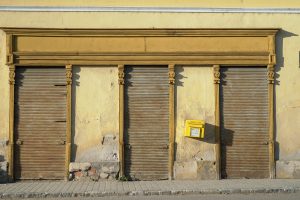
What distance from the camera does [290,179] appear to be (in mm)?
12953

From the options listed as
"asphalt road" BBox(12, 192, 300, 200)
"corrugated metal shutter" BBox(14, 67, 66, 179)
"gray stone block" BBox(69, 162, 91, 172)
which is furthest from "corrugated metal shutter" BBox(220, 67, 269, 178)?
"corrugated metal shutter" BBox(14, 67, 66, 179)

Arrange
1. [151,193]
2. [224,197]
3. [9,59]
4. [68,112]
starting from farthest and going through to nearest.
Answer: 1. [68,112]
2. [9,59]
3. [151,193]
4. [224,197]

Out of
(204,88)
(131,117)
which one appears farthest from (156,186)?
(204,88)

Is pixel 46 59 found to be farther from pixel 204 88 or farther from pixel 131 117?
pixel 204 88

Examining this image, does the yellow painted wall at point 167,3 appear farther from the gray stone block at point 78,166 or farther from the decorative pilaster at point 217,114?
the gray stone block at point 78,166

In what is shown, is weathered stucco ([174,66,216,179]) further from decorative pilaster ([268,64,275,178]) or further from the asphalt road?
the asphalt road

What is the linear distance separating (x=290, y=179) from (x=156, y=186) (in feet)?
12.0

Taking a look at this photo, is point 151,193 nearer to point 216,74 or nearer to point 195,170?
point 195,170

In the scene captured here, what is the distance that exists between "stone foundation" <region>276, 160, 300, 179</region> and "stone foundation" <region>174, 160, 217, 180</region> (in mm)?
1689

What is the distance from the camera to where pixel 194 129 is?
1267 centimetres

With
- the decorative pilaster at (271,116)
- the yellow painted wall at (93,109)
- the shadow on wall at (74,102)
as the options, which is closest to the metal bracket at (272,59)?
the decorative pilaster at (271,116)

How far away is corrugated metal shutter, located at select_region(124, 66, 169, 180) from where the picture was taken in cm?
1299

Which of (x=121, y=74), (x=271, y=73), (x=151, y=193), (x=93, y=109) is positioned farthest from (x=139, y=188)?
(x=271, y=73)

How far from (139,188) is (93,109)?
257 centimetres
